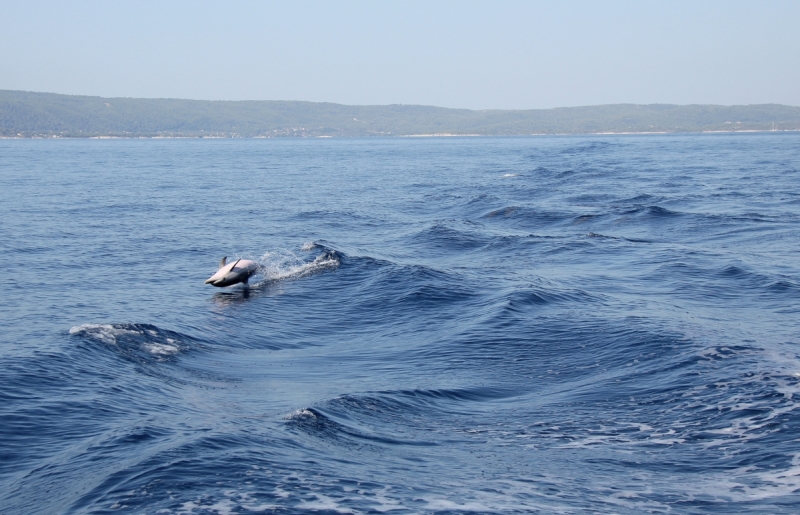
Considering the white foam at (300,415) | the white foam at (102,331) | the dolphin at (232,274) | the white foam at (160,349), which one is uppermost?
the dolphin at (232,274)

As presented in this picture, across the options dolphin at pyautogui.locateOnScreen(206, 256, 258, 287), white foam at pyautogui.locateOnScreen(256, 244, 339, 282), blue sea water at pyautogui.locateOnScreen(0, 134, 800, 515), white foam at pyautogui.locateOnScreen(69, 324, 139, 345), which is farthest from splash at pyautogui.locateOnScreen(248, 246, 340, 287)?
white foam at pyautogui.locateOnScreen(69, 324, 139, 345)

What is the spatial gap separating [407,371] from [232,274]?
9.23 meters

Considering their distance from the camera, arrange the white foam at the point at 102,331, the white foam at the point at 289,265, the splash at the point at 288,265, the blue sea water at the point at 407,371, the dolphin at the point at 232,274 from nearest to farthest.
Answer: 1. the blue sea water at the point at 407,371
2. the white foam at the point at 102,331
3. the dolphin at the point at 232,274
4. the splash at the point at 288,265
5. the white foam at the point at 289,265

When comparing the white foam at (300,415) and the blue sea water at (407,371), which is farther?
the white foam at (300,415)

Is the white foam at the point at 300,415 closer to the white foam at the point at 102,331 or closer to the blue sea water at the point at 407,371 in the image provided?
the blue sea water at the point at 407,371

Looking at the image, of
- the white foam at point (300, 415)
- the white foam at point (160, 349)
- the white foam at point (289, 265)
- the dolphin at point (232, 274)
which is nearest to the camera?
the white foam at point (300, 415)

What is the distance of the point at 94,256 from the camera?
27.5m

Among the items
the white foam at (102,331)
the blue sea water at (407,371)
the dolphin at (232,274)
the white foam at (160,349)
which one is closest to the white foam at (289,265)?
the blue sea water at (407,371)

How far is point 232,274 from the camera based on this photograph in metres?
22.4

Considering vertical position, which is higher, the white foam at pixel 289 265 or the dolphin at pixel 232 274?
the dolphin at pixel 232 274

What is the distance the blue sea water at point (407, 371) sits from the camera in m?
9.41

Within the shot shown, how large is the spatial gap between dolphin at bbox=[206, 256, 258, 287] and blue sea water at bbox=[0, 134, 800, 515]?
481 millimetres

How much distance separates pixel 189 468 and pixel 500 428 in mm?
4805

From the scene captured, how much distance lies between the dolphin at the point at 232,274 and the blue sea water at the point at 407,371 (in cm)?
48
